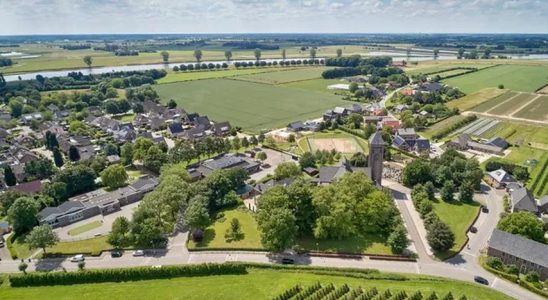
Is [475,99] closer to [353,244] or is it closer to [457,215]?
[457,215]

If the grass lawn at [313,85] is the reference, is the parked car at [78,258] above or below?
below

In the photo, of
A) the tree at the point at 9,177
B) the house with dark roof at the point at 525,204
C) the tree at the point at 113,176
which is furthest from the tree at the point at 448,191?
the tree at the point at 9,177

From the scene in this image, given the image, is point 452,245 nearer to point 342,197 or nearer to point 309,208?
point 342,197

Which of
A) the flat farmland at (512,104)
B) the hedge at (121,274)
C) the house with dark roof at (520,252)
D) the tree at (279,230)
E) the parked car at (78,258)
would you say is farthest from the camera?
the flat farmland at (512,104)

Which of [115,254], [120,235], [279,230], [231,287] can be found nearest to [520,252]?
[279,230]

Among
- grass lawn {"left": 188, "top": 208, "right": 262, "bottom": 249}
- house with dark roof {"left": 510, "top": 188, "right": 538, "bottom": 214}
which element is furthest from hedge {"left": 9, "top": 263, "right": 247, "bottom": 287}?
house with dark roof {"left": 510, "top": 188, "right": 538, "bottom": 214}

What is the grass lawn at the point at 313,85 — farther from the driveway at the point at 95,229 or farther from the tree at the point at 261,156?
the driveway at the point at 95,229

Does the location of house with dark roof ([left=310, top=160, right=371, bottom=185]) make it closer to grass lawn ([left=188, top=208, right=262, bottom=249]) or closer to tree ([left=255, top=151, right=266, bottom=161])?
tree ([left=255, top=151, right=266, bottom=161])
